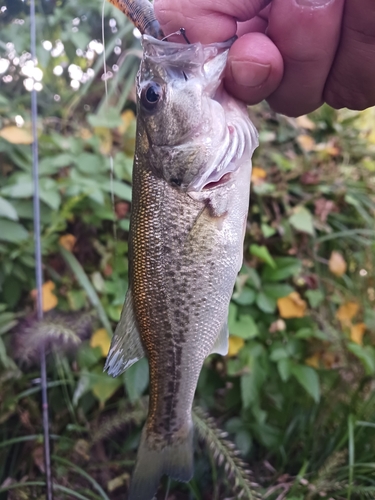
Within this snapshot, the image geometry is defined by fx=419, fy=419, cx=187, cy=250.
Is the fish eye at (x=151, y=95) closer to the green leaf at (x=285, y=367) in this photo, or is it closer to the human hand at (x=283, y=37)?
the human hand at (x=283, y=37)

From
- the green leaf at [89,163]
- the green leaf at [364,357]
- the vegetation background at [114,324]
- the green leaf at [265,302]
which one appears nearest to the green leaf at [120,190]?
the vegetation background at [114,324]

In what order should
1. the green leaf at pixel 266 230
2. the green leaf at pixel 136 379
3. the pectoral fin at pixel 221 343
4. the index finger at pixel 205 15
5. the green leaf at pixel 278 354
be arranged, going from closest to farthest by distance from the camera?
the index finger at pixel 205 15, the pectoral fin at pixel 221 343, the green leaf at pixel 136 379, the green leaf at pixel 278 354, the green leaf at pixel 266 230

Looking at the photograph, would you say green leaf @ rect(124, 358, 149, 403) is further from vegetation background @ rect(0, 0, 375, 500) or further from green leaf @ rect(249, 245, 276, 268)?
green leaf @ rect(249, 245, 276, 268)

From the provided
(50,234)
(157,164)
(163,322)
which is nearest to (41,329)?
(50,234)

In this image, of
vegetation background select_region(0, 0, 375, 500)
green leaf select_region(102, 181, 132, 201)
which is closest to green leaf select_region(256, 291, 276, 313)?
vegetation background select_region(0, 0, 375, 500)

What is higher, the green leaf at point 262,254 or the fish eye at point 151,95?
the fish eye at point 151,95

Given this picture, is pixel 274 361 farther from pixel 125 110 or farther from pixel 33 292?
pixel 125 110
